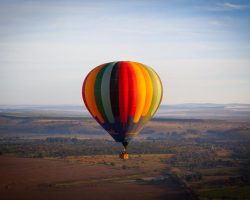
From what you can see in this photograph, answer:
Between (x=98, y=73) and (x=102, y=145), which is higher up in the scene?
(x=98, y=73)

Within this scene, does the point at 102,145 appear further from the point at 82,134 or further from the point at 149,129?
the point at 149,129

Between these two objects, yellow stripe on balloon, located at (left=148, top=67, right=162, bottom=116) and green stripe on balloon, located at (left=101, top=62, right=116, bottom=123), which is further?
yellow stripe on balloon, located at (left=148, top=67, right=162, bottom=116)

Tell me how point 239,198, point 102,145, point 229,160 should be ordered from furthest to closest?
point 102,145 → point 229,160 → point 239,198

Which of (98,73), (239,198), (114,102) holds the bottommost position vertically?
(239,198)

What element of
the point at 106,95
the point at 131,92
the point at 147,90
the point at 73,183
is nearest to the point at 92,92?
the point at 106,95

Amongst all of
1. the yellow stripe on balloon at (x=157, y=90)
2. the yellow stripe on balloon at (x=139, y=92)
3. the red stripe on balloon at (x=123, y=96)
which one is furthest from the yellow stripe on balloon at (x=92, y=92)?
the yellow stripe on balloon at (x=157, y=90)

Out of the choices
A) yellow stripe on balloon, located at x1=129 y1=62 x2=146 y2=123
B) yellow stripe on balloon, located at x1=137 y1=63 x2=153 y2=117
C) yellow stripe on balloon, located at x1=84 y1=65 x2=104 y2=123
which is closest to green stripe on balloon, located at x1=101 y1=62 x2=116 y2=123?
yellow stripe on balloon, located at x1=84 y1=65 x2=104 y2=123

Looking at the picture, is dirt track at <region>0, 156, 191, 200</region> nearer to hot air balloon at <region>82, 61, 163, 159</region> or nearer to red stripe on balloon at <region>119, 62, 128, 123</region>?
hot air balloon at <region>82, 61, 163, 159</region>

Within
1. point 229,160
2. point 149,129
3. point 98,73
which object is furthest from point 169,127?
point 98,73
